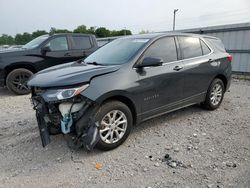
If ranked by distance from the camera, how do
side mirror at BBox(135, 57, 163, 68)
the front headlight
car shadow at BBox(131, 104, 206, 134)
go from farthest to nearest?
car shadow at BBox(131, 104, 206, 134), side mirror at BBox(135, 57, 163, 68), the front headlight

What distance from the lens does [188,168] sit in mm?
3006

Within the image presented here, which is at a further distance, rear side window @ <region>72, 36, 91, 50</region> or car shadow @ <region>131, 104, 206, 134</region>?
rear side window @ <region>72, 36, 91, 50</region>

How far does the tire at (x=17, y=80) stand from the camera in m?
6.92

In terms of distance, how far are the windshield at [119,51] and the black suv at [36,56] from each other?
3.48m

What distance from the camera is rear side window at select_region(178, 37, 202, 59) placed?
4.40 m

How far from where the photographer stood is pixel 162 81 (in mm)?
3916

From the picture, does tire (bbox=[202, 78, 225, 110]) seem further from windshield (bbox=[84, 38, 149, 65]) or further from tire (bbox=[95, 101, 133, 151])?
tire (bbox=[95, 101, 133, 151])

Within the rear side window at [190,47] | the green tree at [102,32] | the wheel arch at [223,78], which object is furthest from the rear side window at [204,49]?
the green tree at [102,32]

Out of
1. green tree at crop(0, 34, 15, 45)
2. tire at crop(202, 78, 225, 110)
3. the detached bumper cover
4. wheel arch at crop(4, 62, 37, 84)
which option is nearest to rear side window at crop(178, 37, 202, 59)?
tire at crop(202, 78, 225, 110)

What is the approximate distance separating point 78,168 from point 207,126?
2.53 meters

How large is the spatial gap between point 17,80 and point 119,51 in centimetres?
430

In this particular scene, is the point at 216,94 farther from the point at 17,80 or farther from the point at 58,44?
the point at 17,80

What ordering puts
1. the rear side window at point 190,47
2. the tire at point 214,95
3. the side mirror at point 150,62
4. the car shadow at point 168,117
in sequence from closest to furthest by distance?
1. the side mirror at point 150,62
2. the car shadow at point 168,117
3. the rear side window at point 190,47
4. the tire at point 214,95

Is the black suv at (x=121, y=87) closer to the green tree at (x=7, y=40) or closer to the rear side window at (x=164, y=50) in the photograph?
the rear side window at (x=164, y=50)
